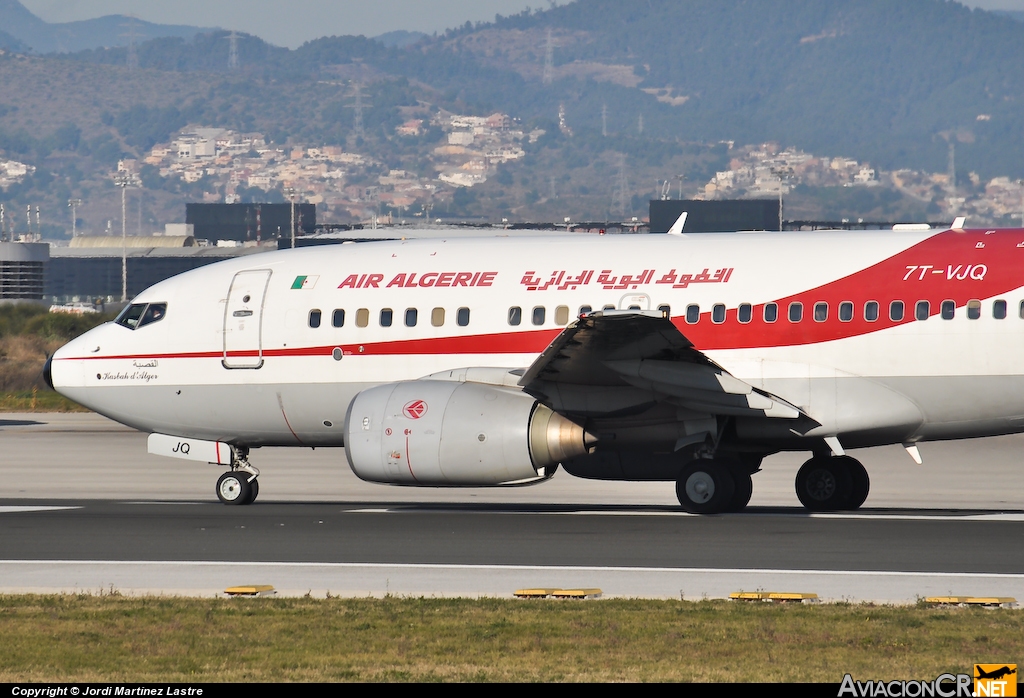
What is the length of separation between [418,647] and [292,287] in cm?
1143

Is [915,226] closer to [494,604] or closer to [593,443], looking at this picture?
[593,443]

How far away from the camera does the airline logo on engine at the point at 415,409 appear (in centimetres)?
1881

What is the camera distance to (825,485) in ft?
68.6

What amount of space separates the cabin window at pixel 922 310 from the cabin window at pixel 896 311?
7.1 inches

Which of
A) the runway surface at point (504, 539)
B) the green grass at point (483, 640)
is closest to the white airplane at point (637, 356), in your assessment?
the runway surface at point (504, 539)

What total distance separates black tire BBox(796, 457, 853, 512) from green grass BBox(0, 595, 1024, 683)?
8339mm

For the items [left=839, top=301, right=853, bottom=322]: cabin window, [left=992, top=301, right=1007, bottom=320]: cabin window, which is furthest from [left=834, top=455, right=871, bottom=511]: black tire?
[left=992, top=301, right=1007, bottom=320]: cabin window

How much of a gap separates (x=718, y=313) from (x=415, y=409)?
4.36 meters

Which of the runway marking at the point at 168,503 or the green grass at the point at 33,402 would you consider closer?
the runway marking at the point at 168,503

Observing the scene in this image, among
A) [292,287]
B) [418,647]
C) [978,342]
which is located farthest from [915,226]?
[418,647]

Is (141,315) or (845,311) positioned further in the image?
(141,315)

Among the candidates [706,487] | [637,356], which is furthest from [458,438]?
[706,487]

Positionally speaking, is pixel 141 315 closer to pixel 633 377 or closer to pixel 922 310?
pixel 633 377

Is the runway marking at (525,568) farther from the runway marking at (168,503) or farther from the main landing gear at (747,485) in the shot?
the runway marking at (168,503)
